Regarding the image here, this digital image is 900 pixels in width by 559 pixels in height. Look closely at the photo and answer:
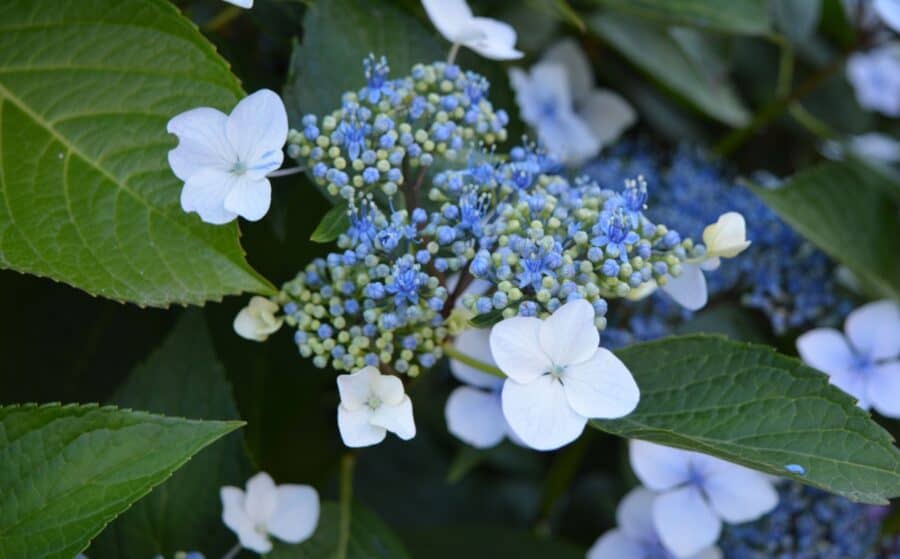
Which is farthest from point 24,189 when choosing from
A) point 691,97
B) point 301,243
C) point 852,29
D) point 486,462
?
point 852,29

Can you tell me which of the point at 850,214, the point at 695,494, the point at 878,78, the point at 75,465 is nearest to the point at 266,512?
the point at 75,465

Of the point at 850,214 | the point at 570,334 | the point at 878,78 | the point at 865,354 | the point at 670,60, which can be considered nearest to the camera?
the point at 570,334

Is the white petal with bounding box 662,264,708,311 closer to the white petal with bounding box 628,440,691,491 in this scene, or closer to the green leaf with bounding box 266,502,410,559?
the white petal with bounding box 628,440,691,491

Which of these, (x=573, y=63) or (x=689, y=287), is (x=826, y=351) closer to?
(x=689, y=287)

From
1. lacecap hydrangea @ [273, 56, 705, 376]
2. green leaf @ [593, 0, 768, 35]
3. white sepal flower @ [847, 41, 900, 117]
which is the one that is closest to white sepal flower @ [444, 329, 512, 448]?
lacecap hydrangea @ [273, 56, 705, 376]

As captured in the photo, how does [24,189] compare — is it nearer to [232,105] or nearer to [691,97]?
[232,105]
